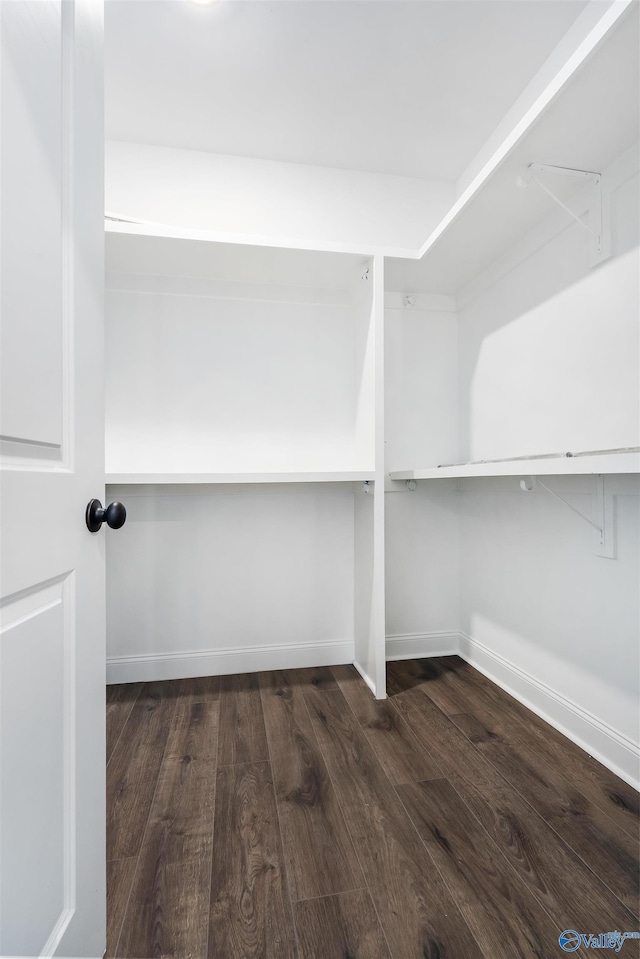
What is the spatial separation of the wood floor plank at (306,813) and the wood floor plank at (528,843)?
381mm

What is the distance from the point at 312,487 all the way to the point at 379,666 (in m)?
0.88

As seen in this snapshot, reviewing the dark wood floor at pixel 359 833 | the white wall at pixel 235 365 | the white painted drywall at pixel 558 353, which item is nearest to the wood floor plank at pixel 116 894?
the dark wood floor at pixel 359 833

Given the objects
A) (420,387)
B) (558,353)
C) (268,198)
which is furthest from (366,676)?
(268,198)

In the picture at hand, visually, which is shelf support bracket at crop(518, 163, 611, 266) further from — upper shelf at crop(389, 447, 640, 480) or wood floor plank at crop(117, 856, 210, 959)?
wood floor plank at crop(117, 856, 210, 959)

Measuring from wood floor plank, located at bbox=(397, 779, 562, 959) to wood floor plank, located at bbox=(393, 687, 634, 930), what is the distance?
32 millimetres

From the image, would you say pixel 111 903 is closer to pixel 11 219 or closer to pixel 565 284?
pixel 11 219

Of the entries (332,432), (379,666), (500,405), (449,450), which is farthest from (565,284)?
(379,666)

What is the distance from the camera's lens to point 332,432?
7.56ft

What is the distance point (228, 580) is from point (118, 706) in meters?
0.68

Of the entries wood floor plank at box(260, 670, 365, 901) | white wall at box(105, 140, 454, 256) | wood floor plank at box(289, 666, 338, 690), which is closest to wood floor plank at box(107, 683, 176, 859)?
wood floor plank at box(260, 670, 365, 901)

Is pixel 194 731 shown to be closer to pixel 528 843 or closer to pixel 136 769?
pixel 136 769

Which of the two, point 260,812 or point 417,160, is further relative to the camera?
point 417,160

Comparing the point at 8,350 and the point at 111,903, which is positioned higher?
the point at 8,350

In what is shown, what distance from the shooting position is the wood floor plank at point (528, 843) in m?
0.96
